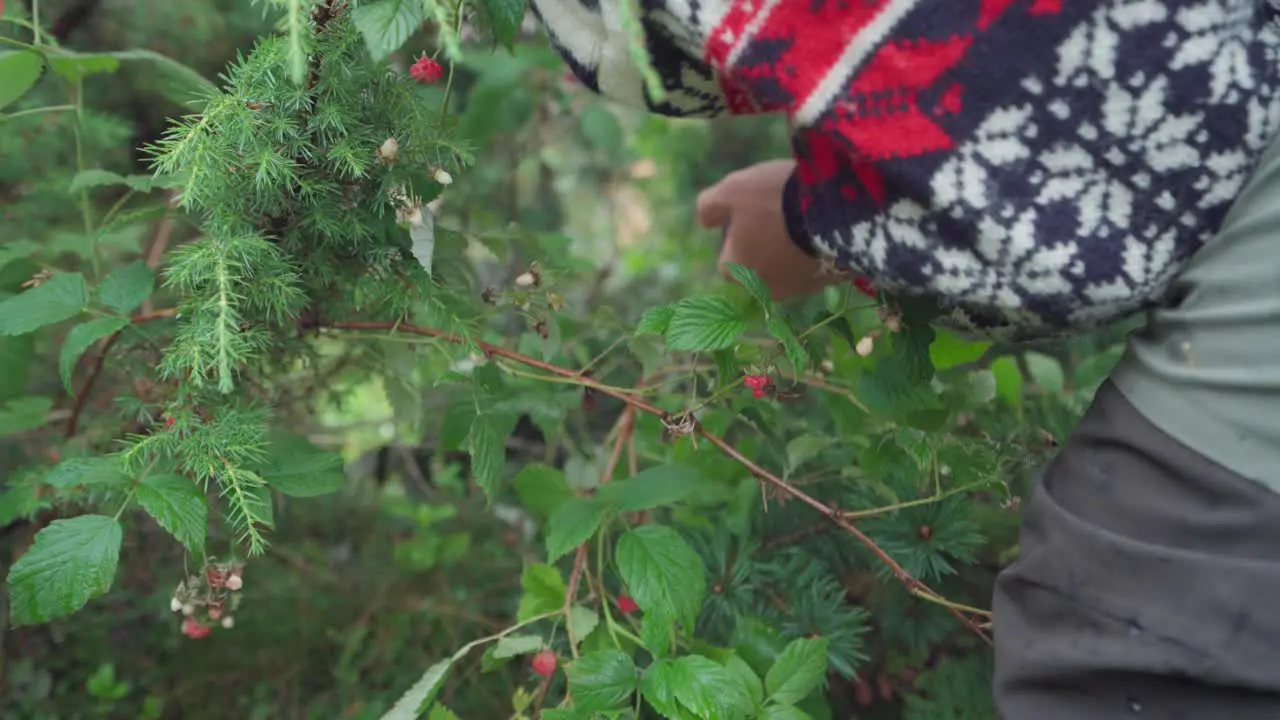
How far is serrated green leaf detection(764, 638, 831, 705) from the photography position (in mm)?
632

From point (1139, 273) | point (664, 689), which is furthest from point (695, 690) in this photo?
point (1139, 273)

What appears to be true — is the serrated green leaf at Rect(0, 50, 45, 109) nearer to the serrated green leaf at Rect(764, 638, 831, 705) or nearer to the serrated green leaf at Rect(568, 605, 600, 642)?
the serrated green leaf at Rect(568, 605, 600, 642)

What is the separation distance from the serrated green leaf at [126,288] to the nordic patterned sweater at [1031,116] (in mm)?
398

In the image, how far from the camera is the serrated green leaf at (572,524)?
659 millimetres

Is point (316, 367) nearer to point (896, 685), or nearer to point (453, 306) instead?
point (453, 306)

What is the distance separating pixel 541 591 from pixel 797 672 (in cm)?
20

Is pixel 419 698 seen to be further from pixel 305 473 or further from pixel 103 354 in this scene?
pixel 103 354

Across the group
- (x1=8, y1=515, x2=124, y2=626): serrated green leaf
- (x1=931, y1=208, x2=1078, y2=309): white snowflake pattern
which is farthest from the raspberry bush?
(x1=931, y1=208, x2=1078, y2=309): white snowflake pattern

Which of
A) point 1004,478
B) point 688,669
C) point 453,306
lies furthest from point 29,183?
point 1004,478

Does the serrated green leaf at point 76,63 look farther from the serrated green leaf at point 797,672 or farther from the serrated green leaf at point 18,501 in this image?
the serrated green leaf at point 797,672

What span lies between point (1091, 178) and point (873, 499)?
399mm

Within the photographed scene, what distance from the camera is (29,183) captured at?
3.08 ft

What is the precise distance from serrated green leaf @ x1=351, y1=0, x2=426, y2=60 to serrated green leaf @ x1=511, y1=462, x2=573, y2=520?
39 centimetres

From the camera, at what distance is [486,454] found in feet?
2.20
